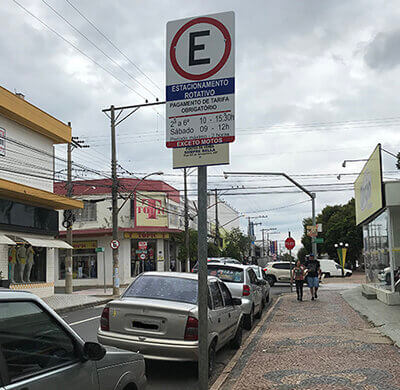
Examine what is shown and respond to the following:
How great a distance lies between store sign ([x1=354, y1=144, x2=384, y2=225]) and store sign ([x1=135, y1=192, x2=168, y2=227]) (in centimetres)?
2270

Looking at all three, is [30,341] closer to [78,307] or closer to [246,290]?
[246,290]

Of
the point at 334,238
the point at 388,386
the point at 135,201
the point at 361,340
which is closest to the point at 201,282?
the point at 388,386

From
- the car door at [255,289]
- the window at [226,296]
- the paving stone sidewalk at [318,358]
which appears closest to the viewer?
the paving stone sidewalk at [318,358]

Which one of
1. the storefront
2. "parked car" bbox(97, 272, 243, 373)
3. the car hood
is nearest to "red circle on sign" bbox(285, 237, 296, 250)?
the storefront

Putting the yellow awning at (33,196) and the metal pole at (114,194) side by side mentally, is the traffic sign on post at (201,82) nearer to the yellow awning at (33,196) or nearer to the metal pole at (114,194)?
the yellow awning at (33,196)

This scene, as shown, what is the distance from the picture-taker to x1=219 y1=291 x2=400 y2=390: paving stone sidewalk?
22.0ft

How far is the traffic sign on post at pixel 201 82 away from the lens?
448 cm

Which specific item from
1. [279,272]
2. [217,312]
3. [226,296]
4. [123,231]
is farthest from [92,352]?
[123,231]

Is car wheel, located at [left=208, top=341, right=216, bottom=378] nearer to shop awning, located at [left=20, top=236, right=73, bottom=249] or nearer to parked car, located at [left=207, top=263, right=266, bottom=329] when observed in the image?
parked car, located at [left=207, top=263, right=266, bottom=329]

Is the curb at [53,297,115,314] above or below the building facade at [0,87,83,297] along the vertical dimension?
below

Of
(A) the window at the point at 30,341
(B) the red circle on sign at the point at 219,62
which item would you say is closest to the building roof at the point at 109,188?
(B) the red circle on sign at the point at 219,62

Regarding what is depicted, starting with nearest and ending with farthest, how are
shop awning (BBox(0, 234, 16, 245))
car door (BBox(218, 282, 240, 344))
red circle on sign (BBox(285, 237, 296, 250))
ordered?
car door (BBox(218, 282, 240, 344)) → shop awning (BBox(0, 234, 16, 245)) → red circle on sign (BBox(285, 237, 296, 250))

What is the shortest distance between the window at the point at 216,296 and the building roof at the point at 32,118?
612 inches

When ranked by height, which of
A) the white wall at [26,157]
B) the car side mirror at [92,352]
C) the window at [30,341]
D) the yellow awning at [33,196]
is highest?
the white wall at [26,157]
